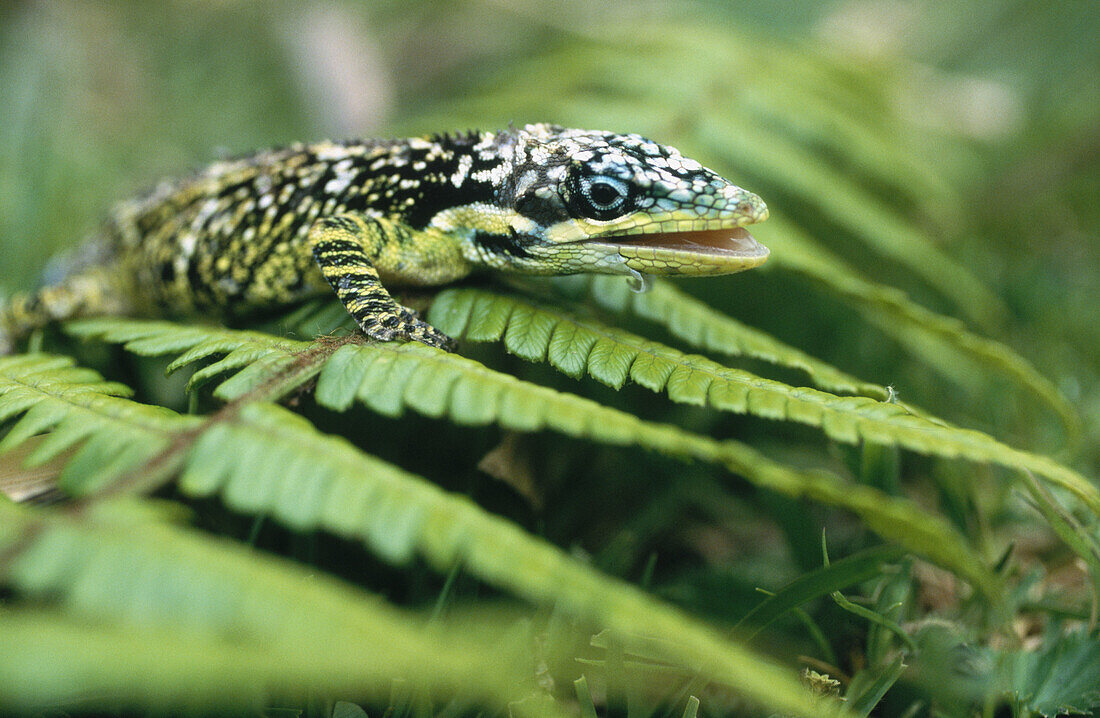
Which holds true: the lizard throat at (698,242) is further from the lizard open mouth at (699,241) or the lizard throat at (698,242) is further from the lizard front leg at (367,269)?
the lizard front leg at (367,269)

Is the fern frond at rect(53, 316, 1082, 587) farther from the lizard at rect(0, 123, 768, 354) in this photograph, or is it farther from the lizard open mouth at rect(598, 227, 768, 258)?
the lizard open mouth at rect(598, 227, 768, 258)

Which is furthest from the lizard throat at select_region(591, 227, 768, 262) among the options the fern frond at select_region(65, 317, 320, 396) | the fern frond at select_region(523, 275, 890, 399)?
the fern frond at select_region(65, 317, 320, 396)

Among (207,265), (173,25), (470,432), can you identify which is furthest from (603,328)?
(173,25)

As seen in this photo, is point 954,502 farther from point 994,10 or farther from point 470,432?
point 994,10

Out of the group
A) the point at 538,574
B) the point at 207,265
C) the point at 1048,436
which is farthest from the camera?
the point at 1048,436

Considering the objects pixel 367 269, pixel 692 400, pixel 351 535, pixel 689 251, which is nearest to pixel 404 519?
pixel 351 535

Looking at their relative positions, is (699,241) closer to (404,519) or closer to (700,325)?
(700,325)
